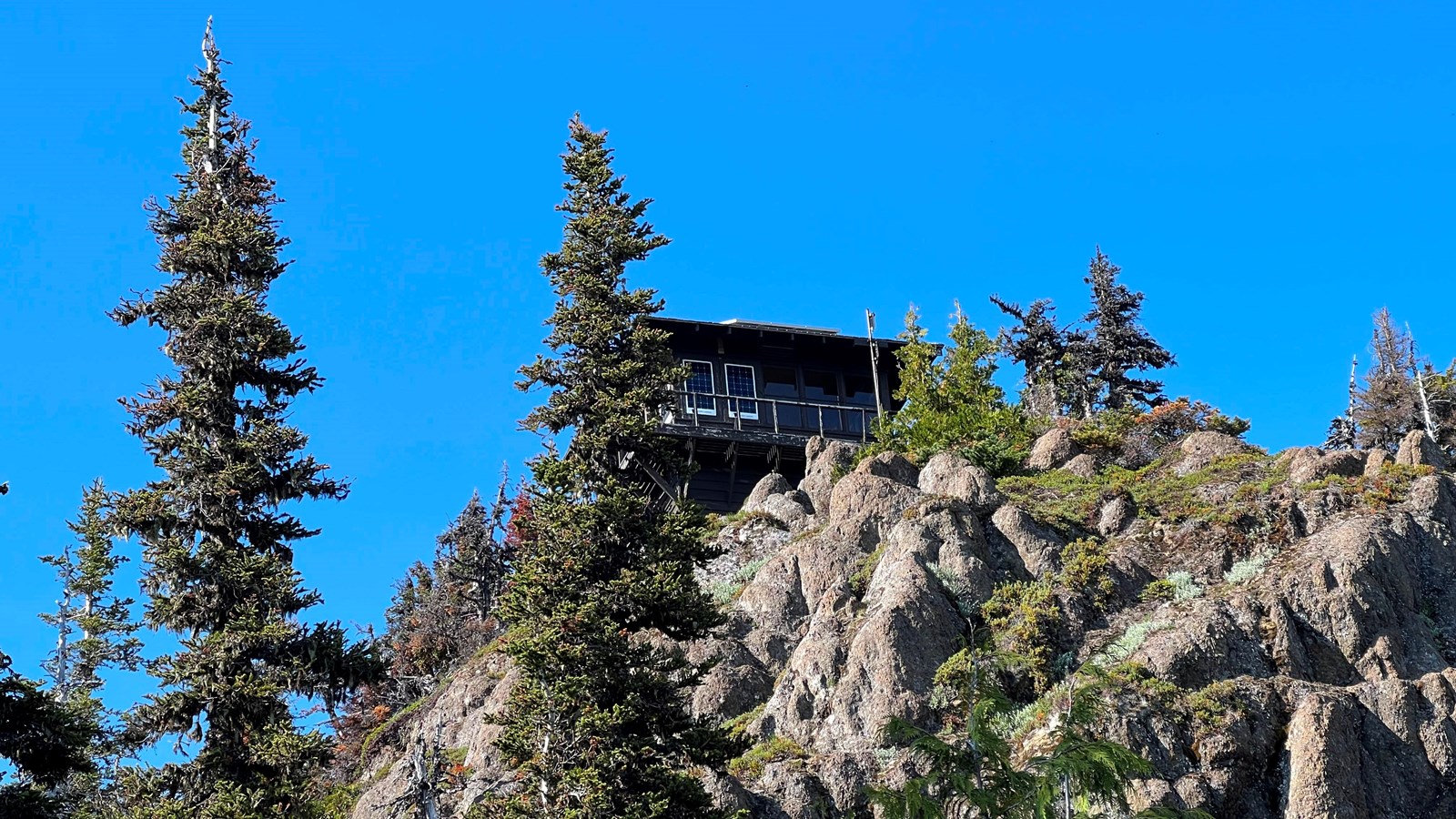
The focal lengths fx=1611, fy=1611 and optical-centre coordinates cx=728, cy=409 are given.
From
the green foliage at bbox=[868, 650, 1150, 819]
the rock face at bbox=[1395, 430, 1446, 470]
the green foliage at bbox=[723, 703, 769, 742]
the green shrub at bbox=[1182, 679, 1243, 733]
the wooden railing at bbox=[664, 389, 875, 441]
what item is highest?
the wooden railing at bbox=[664, 389, 875, 441]

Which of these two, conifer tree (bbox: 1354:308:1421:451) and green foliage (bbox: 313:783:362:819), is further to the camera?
conifer tree (bbox: 1354:308:1421:451)

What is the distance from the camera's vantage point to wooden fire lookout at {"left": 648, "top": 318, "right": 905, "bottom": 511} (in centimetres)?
5316

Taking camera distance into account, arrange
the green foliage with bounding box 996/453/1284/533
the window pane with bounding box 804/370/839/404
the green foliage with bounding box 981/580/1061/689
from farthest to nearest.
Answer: the window pane with bounding box 804/370/839/404 < the green foliage with bounding box 996/453/1284/533 < the green foliage with bounding box 981/580/1061/689

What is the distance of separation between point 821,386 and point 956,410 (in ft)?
32.2

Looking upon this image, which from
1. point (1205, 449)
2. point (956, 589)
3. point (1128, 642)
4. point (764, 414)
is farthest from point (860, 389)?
point (1128, 642)

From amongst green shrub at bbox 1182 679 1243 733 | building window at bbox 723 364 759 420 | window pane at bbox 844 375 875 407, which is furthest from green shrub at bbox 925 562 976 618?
window pane at bbox 844 375 875 407

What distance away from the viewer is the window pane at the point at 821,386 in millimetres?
56812

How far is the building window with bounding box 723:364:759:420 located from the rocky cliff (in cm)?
1341

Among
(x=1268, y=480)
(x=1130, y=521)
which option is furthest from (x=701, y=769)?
(x=1268, y=480)

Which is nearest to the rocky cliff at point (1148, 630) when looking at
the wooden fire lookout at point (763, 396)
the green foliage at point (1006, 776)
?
the green foliage at point (1006, 776)

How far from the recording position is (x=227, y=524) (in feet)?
88.6

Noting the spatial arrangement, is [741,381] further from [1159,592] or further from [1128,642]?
[1128,642]

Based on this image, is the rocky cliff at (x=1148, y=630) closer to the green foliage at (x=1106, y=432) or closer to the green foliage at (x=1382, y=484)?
the green foliage at (x=1382, y=484)

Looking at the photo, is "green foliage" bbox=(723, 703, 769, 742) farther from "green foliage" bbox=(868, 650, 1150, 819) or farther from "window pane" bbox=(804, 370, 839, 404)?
"window pane" bbox=(804, 370, 839, 404)
